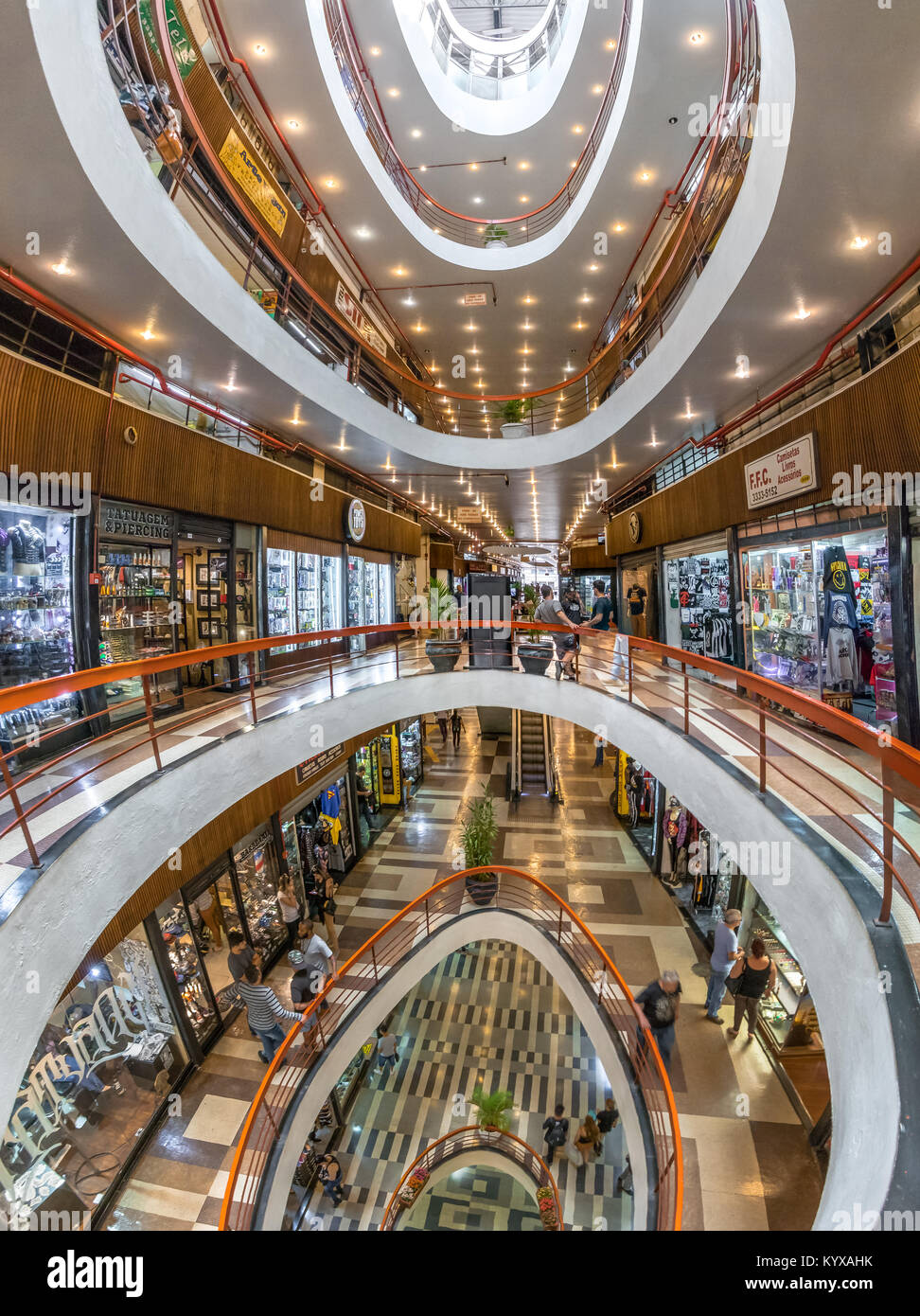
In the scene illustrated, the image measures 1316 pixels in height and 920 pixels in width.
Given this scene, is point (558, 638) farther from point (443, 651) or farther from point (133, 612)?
point (133, 612)

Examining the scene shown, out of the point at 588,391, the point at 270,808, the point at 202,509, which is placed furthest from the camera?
the point at 588,391

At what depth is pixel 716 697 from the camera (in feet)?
22.1

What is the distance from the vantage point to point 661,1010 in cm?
557

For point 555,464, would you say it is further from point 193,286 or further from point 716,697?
point 193,286

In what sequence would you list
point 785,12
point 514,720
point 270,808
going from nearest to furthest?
point 785,12
point 270,808
point 514,720

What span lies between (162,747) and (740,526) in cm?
789

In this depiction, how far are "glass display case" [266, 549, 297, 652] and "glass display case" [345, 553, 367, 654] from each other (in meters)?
2.41

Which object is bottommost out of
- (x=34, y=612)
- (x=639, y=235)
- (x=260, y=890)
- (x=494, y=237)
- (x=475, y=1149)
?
(x=475, y=1149)

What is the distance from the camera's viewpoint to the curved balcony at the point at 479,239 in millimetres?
5637

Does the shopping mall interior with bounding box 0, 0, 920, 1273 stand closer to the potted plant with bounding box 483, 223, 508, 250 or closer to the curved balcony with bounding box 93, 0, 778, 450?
the curved balcony with bounding box 93, 0, 778, 450

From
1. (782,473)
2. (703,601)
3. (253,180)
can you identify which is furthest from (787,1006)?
(253,180)

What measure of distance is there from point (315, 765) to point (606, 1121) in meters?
7.04
